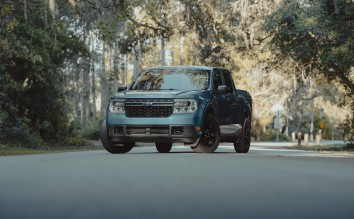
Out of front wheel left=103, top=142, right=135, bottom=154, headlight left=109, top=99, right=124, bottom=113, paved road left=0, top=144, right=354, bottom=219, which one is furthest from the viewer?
front wheel left=103, top=142, right=135, bottom=154

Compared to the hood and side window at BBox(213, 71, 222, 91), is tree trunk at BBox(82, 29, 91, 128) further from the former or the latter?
the hood

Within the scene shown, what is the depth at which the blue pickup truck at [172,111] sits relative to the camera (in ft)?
53.7

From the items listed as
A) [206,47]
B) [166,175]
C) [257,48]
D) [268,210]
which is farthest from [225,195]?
[206,47]

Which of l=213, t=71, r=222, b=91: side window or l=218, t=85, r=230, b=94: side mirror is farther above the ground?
l=213, t=71, r=222, b=91: side window

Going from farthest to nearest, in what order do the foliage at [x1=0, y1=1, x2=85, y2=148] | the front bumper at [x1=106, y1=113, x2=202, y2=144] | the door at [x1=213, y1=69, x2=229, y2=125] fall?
the foliage at [x1=0, y1=1, x2=85, y2=148] → the door at [x1=213, y1=69, x2=229, y2=125] → the front bumper at [x1=106, y1=113, x2=202, y2=144]

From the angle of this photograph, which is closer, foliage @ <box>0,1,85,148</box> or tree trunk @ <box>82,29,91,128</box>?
foliage @ <box>0,1,85,148</box>

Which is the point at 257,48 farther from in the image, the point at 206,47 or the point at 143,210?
the point at 143,210

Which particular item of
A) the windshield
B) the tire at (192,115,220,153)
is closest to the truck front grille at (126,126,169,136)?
the tire at (192,115,220,153)

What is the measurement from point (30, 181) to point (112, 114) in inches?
242

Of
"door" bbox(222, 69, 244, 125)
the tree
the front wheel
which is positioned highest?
the tree

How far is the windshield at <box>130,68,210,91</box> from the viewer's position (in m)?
17.8

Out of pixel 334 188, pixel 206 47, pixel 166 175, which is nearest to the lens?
pixel 334 188

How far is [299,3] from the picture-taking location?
1254 inches

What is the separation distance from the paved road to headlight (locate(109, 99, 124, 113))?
8.86 feet
